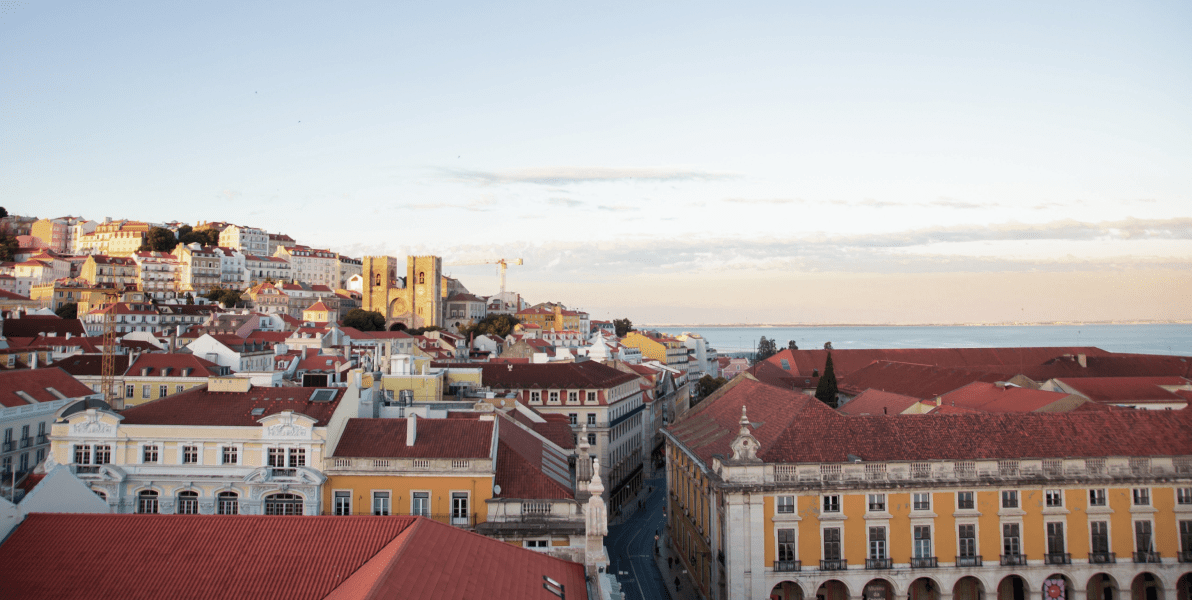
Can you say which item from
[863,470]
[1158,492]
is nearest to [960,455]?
[863,470]

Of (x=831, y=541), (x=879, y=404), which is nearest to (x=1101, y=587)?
(x=831, y=541)

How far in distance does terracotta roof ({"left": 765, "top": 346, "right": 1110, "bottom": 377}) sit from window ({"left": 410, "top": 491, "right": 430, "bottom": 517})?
7680 cm

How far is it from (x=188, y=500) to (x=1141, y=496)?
3649 centimetres

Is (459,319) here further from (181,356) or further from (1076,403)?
(1076,403)

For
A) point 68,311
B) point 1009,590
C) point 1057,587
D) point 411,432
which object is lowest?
point 1009,590

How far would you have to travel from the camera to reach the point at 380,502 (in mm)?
29156

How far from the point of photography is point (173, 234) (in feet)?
566

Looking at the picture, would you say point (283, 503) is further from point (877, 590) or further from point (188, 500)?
point (877, 590)

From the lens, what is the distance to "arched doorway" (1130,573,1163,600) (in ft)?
105

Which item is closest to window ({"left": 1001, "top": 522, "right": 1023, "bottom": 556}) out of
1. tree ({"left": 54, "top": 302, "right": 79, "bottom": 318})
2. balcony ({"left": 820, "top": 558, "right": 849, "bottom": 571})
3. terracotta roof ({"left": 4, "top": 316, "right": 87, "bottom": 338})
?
balcony ({"left": 820, "top": 558, "right": 849, "bottom": 571})

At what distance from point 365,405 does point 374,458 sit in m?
6.50

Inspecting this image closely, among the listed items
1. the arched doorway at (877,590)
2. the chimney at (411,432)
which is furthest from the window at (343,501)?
the arched doorway at (877,590)

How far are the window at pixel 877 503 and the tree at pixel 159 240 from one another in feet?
559

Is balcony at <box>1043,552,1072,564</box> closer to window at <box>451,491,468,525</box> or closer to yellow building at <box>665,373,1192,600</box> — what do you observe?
yellow building at <box>665,373,1192,600</box>
